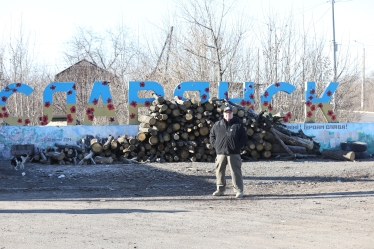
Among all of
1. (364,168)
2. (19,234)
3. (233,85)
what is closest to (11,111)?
(233,85)

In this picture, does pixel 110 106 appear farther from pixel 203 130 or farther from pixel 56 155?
pixel 203 130

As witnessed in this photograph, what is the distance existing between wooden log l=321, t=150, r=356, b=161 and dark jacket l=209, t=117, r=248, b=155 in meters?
8.33

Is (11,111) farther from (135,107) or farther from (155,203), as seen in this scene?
(155,203)

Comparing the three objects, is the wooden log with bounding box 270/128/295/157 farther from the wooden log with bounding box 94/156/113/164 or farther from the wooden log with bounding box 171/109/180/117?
the wooden log with bounding box 94/156/113/164

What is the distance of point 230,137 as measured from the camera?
37.2ft

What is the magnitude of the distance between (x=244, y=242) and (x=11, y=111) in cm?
2612

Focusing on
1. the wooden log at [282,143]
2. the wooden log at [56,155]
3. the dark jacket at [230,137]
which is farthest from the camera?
the wooden log at [282,143]

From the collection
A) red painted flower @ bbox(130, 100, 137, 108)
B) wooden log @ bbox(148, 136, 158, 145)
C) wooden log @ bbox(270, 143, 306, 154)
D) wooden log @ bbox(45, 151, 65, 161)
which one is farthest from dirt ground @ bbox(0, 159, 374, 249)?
red painted flower @ bbox(130, 100, 137, 108)

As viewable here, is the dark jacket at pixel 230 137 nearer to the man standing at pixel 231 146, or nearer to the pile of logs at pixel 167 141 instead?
the man standing at pixel 231 146

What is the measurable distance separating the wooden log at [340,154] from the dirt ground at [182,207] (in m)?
1.44

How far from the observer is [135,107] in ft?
63.0

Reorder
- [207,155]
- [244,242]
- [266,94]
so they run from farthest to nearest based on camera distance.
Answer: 1. [266,94]
2. [207,155]
3. [244,242]

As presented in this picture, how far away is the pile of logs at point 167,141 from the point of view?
683 inches

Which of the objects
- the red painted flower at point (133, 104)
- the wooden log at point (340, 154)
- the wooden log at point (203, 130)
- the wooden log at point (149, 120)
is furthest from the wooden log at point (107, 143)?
the wooden log at point (340, 154)
